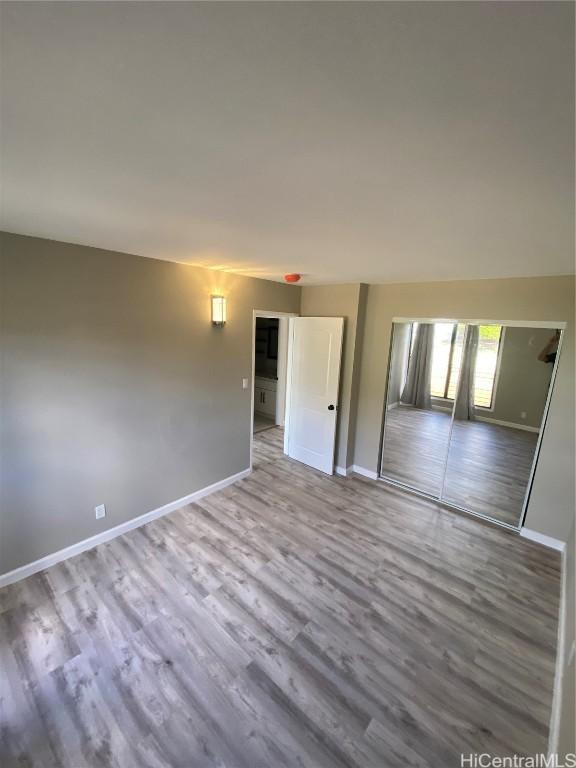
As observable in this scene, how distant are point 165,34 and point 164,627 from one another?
2770mm

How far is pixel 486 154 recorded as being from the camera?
95cm

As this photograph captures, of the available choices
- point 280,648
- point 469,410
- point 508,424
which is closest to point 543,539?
point 508,424

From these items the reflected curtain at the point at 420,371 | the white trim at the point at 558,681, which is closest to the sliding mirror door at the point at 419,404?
the reflected curtain at the point at 420,371

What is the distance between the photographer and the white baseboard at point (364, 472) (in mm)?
4184

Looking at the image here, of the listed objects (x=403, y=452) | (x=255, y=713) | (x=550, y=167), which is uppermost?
(x=550, y=167)

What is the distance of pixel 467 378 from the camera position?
352 cm

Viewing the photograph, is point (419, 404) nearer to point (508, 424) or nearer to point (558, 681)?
point (508, 424)

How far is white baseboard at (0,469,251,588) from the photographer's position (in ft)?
7.93

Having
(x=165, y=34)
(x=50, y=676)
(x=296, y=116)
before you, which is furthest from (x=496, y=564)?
(x=165, y=34)

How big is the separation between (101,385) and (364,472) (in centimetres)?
326

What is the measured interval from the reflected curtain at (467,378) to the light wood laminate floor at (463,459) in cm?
12

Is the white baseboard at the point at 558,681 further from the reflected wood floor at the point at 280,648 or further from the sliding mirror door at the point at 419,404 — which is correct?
the sliding mirror door at the point at 419,404

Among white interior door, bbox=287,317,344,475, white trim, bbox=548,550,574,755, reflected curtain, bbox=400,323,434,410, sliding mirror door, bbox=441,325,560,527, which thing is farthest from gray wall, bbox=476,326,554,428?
white interior door, bbox=287,317,344,475

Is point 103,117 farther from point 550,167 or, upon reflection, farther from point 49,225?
point 49,225
